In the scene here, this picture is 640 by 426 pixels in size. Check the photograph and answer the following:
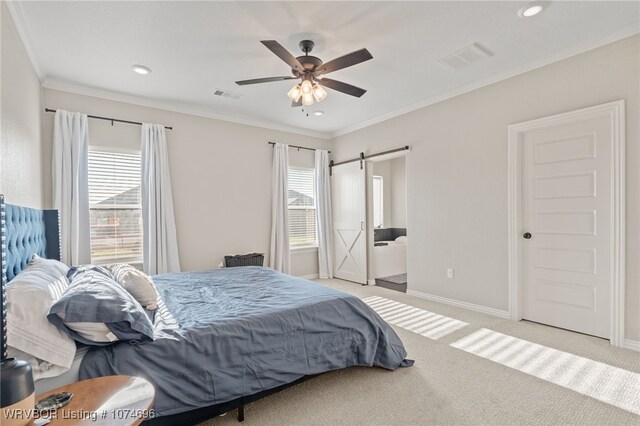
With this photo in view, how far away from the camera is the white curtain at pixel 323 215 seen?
594cm

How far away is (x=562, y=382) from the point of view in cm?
229

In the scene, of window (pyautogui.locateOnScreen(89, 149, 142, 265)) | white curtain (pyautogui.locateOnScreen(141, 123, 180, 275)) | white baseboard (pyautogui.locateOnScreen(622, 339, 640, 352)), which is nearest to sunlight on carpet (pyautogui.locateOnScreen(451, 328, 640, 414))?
white baseboard (pyautogui.locateOnScreen(622, 339, 640, 352))

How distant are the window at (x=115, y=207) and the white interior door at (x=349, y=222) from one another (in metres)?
3.30

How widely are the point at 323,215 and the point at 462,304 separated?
2.83m

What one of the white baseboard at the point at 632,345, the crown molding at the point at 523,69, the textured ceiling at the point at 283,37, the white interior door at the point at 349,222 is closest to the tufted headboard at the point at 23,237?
the textured ceiling at the point at 283,37

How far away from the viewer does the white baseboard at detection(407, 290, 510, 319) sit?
3691mm

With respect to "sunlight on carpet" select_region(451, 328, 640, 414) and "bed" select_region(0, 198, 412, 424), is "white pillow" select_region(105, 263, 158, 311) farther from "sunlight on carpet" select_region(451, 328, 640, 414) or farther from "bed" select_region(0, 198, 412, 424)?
"sunlight on carpet" select_region(451, 328, 640, 414)

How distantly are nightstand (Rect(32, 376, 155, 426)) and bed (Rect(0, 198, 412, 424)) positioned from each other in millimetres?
334

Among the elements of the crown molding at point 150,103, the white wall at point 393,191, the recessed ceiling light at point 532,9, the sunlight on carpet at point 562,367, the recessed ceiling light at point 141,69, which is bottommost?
the sunlight on carpet at point 562,367

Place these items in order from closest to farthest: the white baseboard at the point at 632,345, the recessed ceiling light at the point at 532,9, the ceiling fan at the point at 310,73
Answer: the recessed ceiling light at the point at 532,9, the ceiling fan at the point at 310,73, the white baseboard at the point at 632,345

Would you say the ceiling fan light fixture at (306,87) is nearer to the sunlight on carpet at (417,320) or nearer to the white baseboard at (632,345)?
the sunlight on carpet at (417,320)

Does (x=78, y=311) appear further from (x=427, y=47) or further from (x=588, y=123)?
(x=588, y=123)

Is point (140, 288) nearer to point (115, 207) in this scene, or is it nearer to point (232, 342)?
point (232, 342)

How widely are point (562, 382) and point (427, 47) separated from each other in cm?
301
